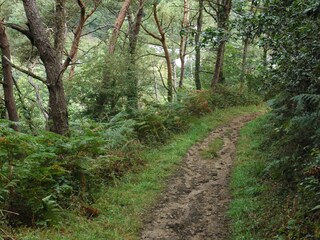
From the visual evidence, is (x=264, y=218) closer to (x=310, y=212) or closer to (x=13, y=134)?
(x=310, y=212)

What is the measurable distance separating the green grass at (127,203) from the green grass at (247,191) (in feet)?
5.61

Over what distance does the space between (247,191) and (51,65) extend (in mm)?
5192

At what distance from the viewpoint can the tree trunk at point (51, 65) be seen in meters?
7.63

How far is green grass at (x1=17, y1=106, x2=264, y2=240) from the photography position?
5648 mm

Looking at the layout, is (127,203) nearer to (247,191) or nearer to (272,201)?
(247,191)

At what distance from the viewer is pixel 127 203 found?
7.23 metres

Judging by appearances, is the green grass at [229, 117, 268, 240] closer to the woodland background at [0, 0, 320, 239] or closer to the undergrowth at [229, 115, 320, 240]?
the undergrowth at [229, 115, 320, 240]

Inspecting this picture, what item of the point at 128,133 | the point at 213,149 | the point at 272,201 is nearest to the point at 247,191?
the point at 272,201

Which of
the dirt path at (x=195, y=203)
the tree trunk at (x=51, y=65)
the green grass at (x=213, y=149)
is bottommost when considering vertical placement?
the dirt path at (x=195, y=203)

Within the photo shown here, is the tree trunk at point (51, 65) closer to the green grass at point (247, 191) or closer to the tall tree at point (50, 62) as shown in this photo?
the tall tree at point (50, 62)

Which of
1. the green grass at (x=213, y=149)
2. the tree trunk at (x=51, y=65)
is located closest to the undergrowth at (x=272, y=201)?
the green grass at (x=213, y=149)

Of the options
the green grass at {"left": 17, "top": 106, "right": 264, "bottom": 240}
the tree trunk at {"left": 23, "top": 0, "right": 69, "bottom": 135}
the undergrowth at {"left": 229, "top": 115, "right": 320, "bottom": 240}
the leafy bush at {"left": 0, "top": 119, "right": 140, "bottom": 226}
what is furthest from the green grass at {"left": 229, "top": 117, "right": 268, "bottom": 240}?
the tree trunk at {"left": 23, "top": 0, "right": 69, "bottom": 135}

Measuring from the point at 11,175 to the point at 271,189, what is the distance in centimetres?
495

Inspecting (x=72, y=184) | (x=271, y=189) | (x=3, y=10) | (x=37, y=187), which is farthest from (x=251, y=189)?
(x=3, y=10)
